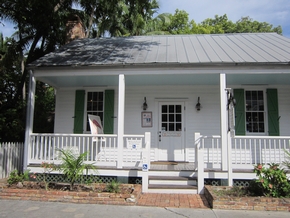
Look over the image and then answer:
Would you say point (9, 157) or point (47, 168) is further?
point (9, 157)

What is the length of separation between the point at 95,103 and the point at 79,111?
65 centimetres

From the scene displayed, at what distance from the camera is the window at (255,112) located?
8219 mm

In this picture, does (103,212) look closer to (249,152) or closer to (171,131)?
(171,131)

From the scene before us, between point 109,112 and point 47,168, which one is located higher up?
point 109,112

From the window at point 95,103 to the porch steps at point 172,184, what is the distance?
3.55 meters

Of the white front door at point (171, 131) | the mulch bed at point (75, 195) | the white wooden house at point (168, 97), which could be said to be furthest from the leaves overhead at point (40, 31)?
the mulch bed at point (75, 195)

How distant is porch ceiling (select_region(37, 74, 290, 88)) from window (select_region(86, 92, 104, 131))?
17.7 inches

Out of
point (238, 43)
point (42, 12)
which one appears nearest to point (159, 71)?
point (238, 43)

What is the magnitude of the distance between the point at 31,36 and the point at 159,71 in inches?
432

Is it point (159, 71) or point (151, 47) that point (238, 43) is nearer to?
point (151, 47)

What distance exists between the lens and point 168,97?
850 centimetres

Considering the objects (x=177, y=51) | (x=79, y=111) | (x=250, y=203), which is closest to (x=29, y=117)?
(x=79, y=111)

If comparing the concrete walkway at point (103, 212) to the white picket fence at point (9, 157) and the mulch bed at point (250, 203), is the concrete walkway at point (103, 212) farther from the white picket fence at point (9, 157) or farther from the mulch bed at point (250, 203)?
the white picket fence at point (9, 157)

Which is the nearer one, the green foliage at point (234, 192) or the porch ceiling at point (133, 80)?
the green foliage at point (234, 192)
